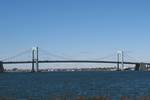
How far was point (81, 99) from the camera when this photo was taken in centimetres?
4006

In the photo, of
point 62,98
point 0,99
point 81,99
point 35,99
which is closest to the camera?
point 81,99

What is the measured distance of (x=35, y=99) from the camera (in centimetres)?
5306

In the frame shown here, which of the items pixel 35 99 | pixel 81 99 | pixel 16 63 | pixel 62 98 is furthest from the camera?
pixel 16 63

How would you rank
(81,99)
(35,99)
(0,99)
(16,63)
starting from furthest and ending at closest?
(16,63), (35,99), (0,99), (81,99)

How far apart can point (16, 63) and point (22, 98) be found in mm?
137500

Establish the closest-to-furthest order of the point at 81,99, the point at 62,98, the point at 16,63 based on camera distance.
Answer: the point at 81,99 → the point at 62,98 → the point at 16,63

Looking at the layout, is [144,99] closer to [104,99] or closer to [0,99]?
[104,99]

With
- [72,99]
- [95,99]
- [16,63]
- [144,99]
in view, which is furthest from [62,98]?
[16,63]

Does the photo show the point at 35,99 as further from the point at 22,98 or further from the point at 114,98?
the point at 114,98

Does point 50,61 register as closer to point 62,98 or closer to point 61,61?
point 61,61

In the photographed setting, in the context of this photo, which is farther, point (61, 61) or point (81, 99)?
point (61, 61)

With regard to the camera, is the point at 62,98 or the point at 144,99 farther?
the point at 62,98

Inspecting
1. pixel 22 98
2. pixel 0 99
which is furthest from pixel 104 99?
pixel 22 98

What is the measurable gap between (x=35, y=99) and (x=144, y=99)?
15.5 metres
